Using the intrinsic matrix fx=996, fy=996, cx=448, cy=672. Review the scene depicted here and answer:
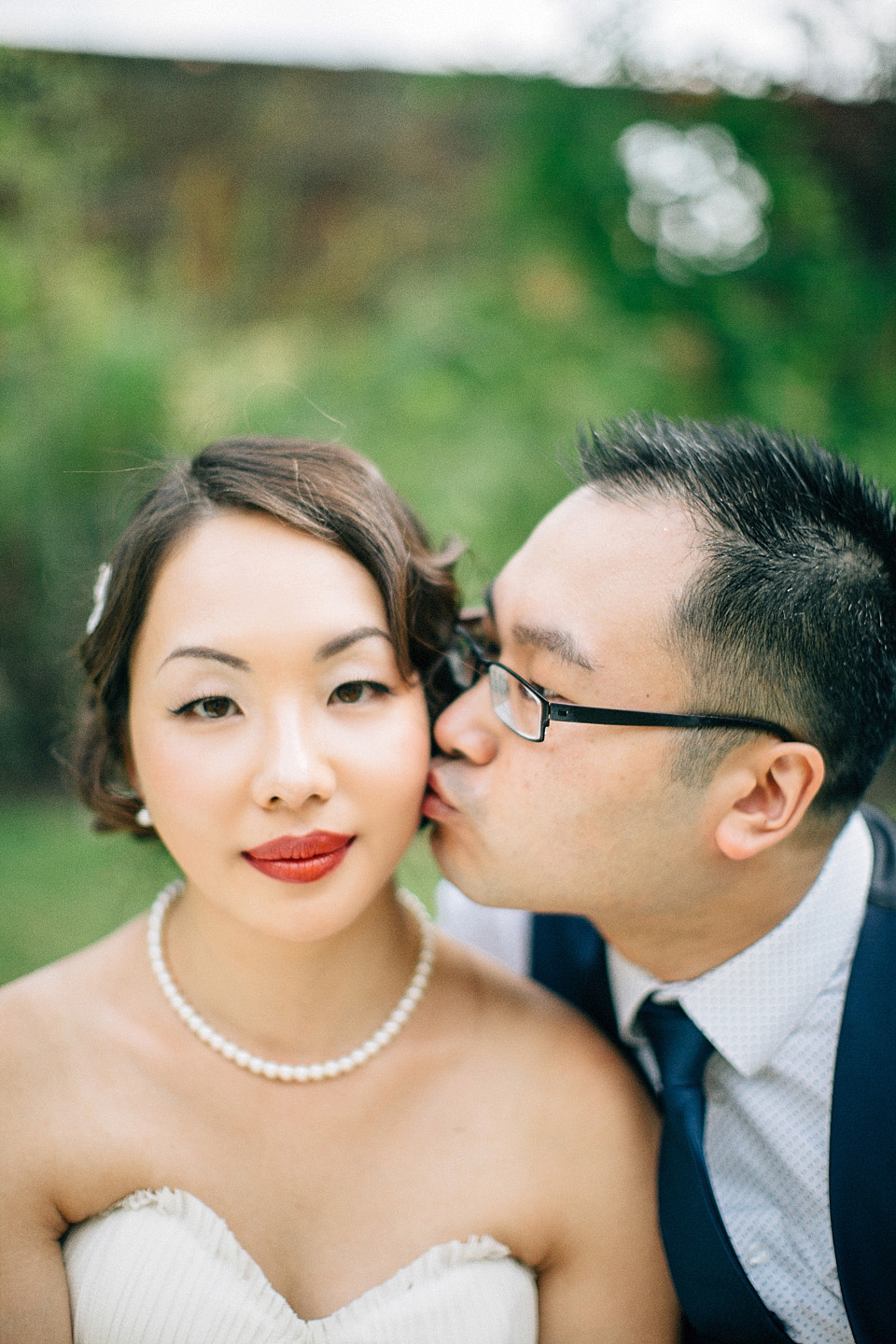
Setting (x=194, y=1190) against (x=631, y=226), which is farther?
(x=631, y=226)

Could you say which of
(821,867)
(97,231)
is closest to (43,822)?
(97,231)

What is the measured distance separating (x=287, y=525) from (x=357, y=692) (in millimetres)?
352

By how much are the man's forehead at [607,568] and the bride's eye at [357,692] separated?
0.36 meters

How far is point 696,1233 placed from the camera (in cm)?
190

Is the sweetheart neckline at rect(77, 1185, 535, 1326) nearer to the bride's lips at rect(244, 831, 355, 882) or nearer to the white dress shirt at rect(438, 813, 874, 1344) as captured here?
the white dress shirt at rect(438, 813, 874, 1344)

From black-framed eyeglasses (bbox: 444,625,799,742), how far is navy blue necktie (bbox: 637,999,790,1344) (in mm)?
695

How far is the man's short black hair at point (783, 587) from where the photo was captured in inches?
80.6

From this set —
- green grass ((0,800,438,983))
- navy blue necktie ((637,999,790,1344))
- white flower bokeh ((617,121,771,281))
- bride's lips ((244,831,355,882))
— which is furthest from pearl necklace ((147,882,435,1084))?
white flower bokeh ((617,121,771,281))

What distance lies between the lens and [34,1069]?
196cm

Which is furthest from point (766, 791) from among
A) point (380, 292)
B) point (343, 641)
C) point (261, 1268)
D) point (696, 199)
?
point (380, 292)

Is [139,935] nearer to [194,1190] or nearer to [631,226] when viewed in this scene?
[194,1190]

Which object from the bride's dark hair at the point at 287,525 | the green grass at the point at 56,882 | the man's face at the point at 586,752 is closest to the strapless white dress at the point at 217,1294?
the man's face at the point at 586,752

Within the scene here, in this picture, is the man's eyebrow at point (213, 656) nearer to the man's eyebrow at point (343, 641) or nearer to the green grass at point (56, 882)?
the man's eyebrow at point (343, 641)

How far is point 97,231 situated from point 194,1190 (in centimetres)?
659
